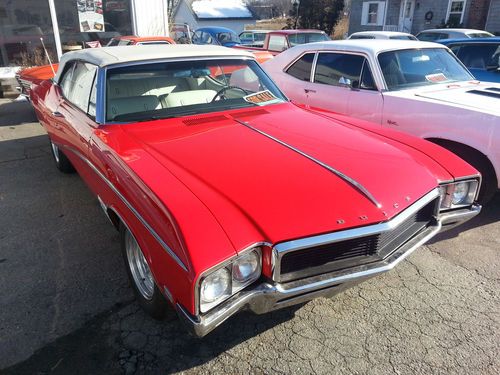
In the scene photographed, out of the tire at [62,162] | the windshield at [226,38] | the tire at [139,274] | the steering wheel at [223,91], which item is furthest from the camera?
the windshield at [226,38]

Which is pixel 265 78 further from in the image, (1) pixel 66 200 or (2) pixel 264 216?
(1) pixel 66 200

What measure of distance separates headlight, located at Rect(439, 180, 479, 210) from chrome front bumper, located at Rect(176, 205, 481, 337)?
0.62 meters

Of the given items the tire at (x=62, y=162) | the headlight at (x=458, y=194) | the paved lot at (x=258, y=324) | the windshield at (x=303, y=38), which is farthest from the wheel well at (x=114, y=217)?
the windshield at (x=303, y=38)

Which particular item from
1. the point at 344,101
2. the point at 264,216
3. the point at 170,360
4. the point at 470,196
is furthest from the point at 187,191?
the point at 344,101

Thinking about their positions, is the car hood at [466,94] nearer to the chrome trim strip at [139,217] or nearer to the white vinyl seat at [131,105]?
the white vinyl seat at [131,105]

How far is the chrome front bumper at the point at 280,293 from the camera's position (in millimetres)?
1836

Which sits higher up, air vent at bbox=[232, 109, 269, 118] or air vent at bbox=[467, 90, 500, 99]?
air vent at bbox=[467, 90, 500, 99]

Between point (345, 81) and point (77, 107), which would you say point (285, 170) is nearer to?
point (77, 107)

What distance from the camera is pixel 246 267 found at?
1953 millimetres

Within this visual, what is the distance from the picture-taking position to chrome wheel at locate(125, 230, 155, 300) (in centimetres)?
257

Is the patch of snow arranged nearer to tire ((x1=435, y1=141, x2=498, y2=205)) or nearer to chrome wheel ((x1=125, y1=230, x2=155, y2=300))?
tire ((x1=435, y1=141, x2=498, y2=205))

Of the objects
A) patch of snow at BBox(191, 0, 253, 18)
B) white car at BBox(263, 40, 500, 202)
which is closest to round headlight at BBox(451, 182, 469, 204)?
white car at BBox(263, 40, 500, 202)

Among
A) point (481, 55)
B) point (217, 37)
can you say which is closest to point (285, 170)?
point (481, 55)

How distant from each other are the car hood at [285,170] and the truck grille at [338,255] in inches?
4.2
